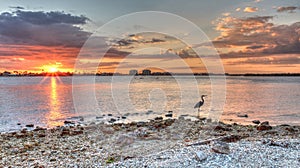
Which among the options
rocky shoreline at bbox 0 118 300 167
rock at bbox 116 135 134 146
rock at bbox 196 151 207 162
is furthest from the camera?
rock at bbox 116 135 134 146

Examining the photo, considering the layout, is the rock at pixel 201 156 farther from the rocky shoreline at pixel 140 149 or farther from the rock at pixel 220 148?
the rock at pixel 220 148

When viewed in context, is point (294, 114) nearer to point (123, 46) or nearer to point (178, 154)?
point (123, 46)

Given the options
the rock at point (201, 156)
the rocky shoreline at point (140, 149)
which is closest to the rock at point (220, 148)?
the rocky shoreline at point (140, 149)

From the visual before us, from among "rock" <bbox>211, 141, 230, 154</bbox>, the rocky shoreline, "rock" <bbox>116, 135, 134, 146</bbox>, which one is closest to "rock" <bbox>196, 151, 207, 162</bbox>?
the rocky shoreline

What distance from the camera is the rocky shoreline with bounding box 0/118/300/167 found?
316 inches

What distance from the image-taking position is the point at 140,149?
1013 cm

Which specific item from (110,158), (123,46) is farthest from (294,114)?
(110,158)

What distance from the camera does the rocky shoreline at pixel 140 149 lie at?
316 inches

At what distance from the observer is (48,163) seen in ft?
28.8

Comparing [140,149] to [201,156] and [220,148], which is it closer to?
[201,156]

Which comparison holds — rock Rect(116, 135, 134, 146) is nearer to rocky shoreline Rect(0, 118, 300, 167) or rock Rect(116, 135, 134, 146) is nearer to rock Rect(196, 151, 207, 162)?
rocky shoreline Rect(0, 118, 300, 167)

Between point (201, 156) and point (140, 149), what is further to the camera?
point (140, 149)

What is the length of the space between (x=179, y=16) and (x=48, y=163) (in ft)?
41.8

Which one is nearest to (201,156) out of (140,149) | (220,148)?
(220,148)
